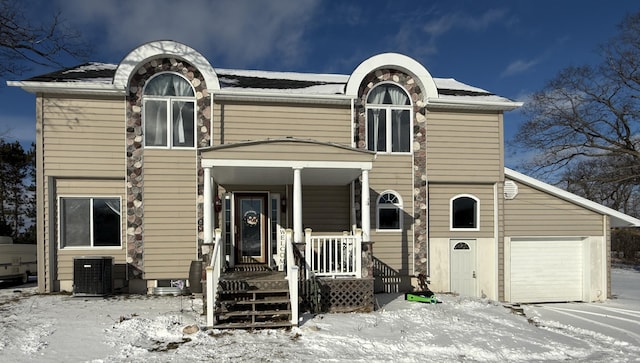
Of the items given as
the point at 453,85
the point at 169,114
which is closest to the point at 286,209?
the point at 169,114

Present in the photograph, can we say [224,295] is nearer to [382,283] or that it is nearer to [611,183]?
[382,283]

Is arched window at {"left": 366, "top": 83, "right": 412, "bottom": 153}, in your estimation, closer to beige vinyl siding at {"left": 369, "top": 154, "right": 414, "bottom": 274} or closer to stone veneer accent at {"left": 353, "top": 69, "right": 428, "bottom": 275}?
stone veneer accent at {"left": 353, "top": 69, "right": 428, "bottom": 275}

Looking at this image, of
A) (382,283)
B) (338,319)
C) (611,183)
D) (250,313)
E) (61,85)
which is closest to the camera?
(250,313)

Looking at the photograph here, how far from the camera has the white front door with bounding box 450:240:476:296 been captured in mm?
11109

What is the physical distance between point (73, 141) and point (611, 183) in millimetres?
21830

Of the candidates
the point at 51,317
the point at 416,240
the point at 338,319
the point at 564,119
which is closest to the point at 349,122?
the point at 416,240

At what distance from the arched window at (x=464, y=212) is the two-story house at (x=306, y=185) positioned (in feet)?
0.12

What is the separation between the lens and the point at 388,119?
1090 cm

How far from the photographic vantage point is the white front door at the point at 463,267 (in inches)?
437

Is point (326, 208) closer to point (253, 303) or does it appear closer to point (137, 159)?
point (253, 303)

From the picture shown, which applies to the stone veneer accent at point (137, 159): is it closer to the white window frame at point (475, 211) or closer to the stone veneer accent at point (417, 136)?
the stone veneer accent at point (417, 136)

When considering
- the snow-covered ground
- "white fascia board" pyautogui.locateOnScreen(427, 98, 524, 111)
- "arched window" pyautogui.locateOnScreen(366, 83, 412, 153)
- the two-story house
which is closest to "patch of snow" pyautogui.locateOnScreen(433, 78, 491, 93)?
the two-story house

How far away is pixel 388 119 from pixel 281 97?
2.92 meters

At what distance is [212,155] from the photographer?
8.05 m
